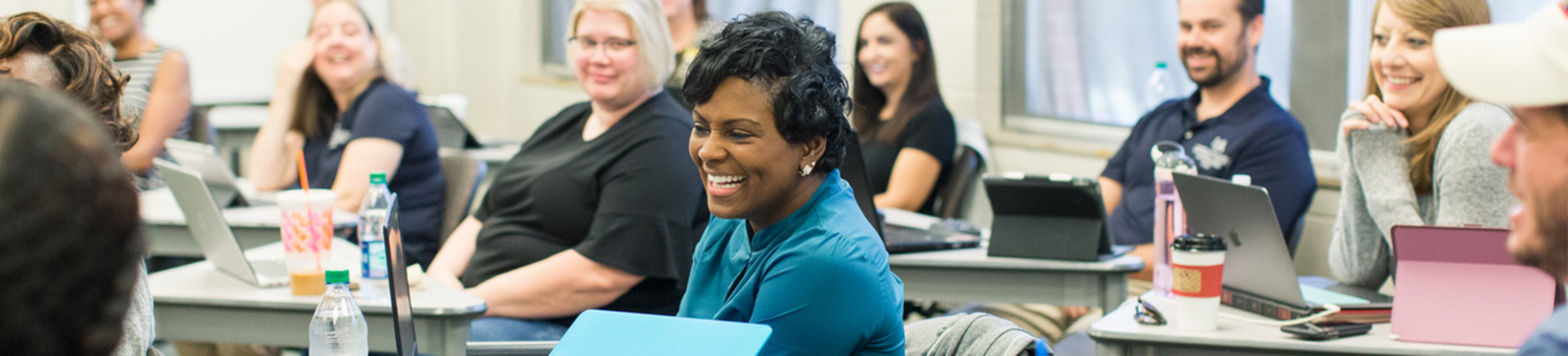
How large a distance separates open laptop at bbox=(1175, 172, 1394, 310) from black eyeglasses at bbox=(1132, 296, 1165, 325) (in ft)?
0.53

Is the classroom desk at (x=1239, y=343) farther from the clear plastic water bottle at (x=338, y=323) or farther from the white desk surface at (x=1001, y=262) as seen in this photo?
the clear plastic water bottle at (x=338, y=323)

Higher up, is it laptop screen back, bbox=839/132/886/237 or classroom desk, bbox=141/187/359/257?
laptop screen back, bbox=839/132/886/237

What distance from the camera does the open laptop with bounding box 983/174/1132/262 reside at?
8.19ft

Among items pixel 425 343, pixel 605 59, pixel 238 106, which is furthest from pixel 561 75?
pixel 425 343

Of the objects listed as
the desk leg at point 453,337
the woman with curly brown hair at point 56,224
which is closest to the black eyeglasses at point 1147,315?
the desk leg at point 453,337

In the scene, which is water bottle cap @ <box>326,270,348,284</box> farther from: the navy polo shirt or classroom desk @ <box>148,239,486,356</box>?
the navy polo shirt

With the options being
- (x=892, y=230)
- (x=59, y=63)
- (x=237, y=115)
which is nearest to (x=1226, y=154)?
(x=892, y=230)

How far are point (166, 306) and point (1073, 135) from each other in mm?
2687

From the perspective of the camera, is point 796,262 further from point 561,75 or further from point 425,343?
point 561,75

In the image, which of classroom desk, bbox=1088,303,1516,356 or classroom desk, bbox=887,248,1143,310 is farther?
classroom desk, bbox=887,248,1143,310

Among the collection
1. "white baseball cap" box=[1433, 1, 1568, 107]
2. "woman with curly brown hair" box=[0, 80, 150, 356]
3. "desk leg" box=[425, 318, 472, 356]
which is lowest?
"desk leg" box=[425, 318, 472, 356]

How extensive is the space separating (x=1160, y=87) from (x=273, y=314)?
2454 millimetres

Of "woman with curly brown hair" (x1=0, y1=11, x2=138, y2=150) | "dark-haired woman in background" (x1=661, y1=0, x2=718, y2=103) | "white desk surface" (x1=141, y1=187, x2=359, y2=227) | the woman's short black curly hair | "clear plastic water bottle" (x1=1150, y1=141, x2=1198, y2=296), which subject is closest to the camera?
the woman's short black curly hair

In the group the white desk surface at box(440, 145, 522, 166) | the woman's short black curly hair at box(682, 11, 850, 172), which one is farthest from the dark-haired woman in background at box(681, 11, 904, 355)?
the white desk surface at box(440, 145, 522, 166)
